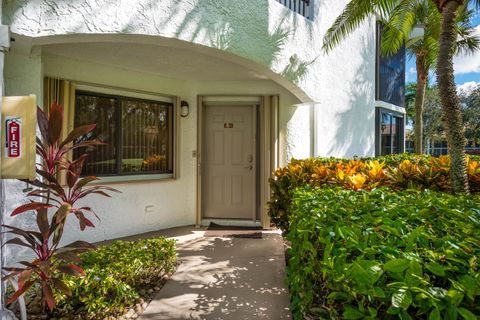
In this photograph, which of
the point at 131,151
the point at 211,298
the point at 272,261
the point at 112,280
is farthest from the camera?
the point at 131,151

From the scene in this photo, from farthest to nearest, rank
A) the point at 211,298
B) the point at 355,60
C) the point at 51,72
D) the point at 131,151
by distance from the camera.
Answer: the point at 355,60 < the point at 131,151 < the point at 51,72 < the point at 211,298

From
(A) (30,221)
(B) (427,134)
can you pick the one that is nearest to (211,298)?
(A) (30,221)

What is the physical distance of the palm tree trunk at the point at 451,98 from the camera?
396 cm

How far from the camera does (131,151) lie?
6793mm

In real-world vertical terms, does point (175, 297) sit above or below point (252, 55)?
below

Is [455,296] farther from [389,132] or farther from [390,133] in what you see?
[390,133]

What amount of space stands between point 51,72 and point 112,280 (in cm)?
385

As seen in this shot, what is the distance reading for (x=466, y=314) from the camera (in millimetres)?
1058

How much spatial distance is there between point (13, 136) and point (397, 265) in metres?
2.75

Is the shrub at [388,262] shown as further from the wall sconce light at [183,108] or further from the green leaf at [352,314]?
the wall sconce light at [183,108]

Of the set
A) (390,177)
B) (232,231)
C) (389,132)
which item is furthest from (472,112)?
(390,177)

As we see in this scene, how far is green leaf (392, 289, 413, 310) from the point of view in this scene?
3.75 ft

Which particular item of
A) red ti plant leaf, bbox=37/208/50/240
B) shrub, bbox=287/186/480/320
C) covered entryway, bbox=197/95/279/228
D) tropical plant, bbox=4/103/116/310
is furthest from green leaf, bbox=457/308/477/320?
covered entryway, bbox=197/95/279/228

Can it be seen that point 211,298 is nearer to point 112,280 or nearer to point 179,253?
point 112,280
